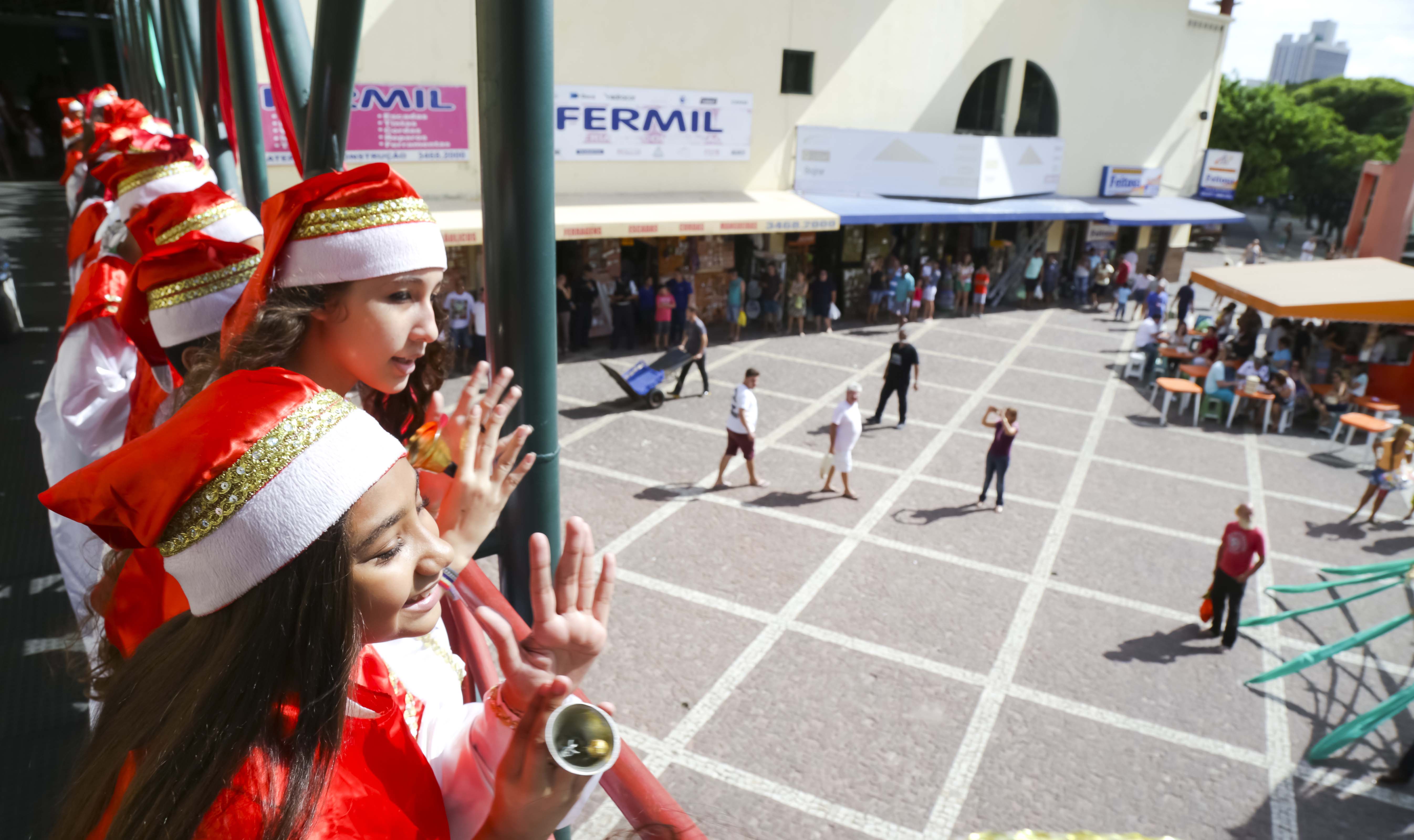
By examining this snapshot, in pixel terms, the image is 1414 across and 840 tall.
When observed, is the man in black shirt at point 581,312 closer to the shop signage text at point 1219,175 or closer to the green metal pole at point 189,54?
the green metal pole at point 189,54

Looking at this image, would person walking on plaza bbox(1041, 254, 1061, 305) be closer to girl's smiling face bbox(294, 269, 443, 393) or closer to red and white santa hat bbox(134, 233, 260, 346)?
red and white santa hat bbox(134, 233, 260, 346)

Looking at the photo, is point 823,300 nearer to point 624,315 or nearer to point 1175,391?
point 624,315

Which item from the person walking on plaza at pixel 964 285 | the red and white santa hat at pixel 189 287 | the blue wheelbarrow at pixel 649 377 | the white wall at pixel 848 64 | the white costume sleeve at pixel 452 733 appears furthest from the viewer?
the person walking on plaza at pixel 964 285

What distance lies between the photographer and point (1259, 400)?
47.3 feet

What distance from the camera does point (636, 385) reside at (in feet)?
42.9

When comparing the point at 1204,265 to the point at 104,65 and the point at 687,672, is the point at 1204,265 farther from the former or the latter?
the point at 104,65

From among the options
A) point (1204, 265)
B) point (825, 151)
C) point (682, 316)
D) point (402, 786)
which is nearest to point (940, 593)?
point (402, 786)

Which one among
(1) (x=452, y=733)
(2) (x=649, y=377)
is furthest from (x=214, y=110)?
(2) (x=649, y=377)

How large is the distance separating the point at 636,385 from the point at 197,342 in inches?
400

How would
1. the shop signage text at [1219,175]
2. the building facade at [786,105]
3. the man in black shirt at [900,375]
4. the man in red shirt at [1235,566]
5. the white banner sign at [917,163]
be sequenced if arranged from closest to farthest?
the man in red shirt at [1235,566]
the man in black shirt at [900,375]
the building facade at [786,105]
the white banner sign at [917,163]
the shop signage text at [1219,175]

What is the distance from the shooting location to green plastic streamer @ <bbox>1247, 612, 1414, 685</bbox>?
7.18m

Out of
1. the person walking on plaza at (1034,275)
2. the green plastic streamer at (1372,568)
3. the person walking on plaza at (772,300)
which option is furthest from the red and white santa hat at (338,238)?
the person walking on plaza at (1034,275)

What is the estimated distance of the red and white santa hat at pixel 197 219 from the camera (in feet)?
11.2

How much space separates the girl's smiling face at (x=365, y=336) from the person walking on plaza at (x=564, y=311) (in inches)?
541
